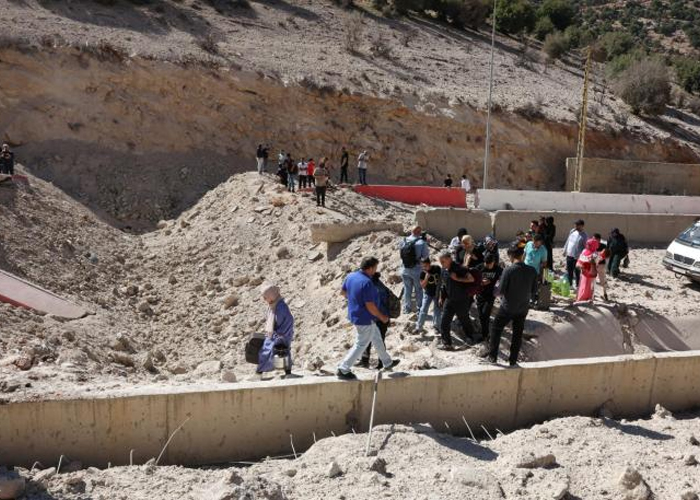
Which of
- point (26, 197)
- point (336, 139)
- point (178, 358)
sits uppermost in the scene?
point (336, 139)

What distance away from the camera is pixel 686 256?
15.5 meters

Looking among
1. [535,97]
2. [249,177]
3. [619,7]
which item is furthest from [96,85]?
[619,7]

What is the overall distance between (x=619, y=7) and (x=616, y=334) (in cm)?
7142

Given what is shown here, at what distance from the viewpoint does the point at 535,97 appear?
3105 cm

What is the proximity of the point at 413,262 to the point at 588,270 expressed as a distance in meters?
3.61

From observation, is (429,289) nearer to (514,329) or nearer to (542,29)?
(514,329)

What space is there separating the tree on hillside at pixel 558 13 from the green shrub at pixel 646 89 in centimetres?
1878

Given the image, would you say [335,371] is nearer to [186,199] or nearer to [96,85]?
[186,199]

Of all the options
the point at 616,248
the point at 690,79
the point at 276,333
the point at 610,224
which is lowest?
the point at 276,333

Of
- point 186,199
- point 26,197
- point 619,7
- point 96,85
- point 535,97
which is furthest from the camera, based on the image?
point 619,7

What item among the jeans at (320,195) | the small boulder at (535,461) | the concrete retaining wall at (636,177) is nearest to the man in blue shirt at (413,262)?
the small boulder at (535,461)

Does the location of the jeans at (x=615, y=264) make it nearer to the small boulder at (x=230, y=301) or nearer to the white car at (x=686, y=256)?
the white car at (x=686, y=256)

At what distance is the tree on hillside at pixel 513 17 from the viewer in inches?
1794

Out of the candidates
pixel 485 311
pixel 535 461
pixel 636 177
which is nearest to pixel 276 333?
pixel 535 461
